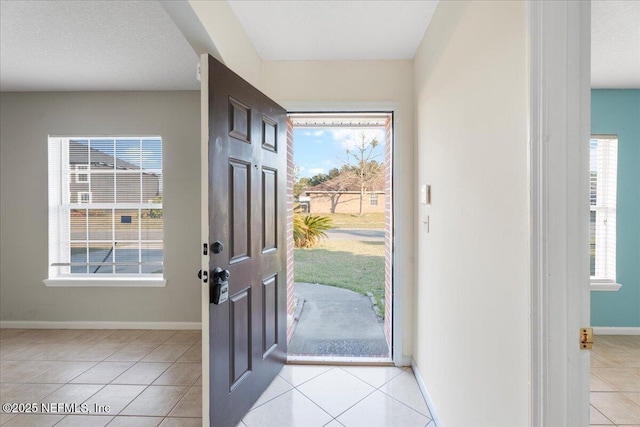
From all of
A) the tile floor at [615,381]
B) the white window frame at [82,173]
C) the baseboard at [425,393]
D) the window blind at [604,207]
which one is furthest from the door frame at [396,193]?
the white window frame at [82,173]

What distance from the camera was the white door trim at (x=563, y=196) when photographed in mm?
836

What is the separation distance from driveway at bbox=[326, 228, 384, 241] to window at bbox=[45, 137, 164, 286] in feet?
10.1

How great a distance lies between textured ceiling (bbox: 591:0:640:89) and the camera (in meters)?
1.80

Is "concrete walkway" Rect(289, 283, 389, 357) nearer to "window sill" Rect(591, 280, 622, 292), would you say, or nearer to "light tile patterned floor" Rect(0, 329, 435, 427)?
"light tile patterned floor" Rect(0, 329, 435, 427)

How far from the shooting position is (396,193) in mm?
2355

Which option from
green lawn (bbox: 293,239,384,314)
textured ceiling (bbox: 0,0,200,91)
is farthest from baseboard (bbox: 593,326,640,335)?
→ textured ceiling (bbox: 0,0,200,91)

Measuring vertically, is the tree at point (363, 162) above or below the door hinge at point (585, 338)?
above

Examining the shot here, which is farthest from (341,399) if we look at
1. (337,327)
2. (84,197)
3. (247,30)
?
(84,197)

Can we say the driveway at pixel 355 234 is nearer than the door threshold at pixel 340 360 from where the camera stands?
No

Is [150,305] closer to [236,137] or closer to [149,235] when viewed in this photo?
[149,235]

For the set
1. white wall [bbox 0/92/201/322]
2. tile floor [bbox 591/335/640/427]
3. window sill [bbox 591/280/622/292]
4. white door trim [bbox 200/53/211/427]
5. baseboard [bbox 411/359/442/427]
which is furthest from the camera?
white wall [bbox 0/92/201/322]

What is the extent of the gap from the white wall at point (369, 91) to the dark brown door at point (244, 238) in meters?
0.29

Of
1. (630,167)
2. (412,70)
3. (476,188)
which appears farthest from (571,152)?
(630,167)

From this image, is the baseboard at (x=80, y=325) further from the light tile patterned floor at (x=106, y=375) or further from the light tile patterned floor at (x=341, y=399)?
the light tile patterned floor at (x=341, y=399)
